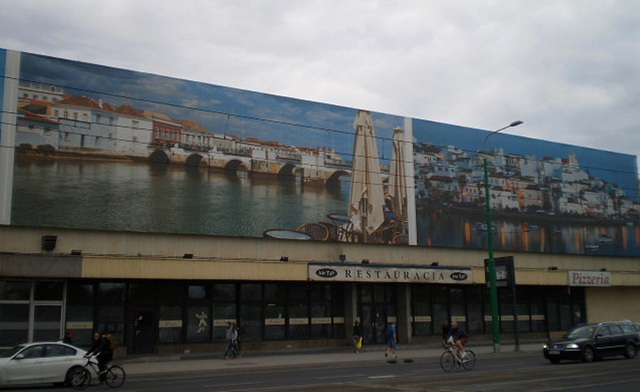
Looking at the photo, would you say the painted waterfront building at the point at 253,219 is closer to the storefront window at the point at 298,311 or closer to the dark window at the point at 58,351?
the storefront window at the point at 298,311

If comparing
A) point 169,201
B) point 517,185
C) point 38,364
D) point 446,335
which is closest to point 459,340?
point 446,335

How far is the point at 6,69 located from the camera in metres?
28.8

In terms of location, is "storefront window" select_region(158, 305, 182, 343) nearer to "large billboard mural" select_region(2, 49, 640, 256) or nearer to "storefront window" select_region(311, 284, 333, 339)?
"large billboard mural" select_region(2, 49, 640, 256)

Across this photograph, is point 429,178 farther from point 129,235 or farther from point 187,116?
point 129,235

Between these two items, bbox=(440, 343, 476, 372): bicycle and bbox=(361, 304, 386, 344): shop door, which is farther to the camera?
bbox=(361, 304, 386, 344): shop door

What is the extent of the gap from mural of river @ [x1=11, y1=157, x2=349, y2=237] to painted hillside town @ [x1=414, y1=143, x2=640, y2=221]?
22.7ft

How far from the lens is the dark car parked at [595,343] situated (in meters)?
24.3

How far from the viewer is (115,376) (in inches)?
778

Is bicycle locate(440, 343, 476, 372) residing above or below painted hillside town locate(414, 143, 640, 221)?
below

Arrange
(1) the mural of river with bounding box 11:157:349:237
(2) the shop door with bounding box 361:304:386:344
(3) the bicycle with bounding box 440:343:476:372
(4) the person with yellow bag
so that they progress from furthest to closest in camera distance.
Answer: (2) the shop door with bounding box 361:304:386:344
(4) the person with yellow bag
(1) the mural of river with bounding box 11:157:349:237
(3) the bicycle with bounding box 440:343:476:372

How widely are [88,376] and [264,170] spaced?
16.8 metres

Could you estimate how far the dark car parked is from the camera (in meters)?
24.3

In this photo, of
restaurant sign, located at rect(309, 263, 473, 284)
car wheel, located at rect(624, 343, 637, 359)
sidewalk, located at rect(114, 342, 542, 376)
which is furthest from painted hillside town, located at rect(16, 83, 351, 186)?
car wheel, located at rect(624, 343, 637, 359)

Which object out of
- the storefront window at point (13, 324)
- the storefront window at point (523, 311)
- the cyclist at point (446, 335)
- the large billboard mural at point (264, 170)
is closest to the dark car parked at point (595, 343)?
the cyclist at point (446, 335)
